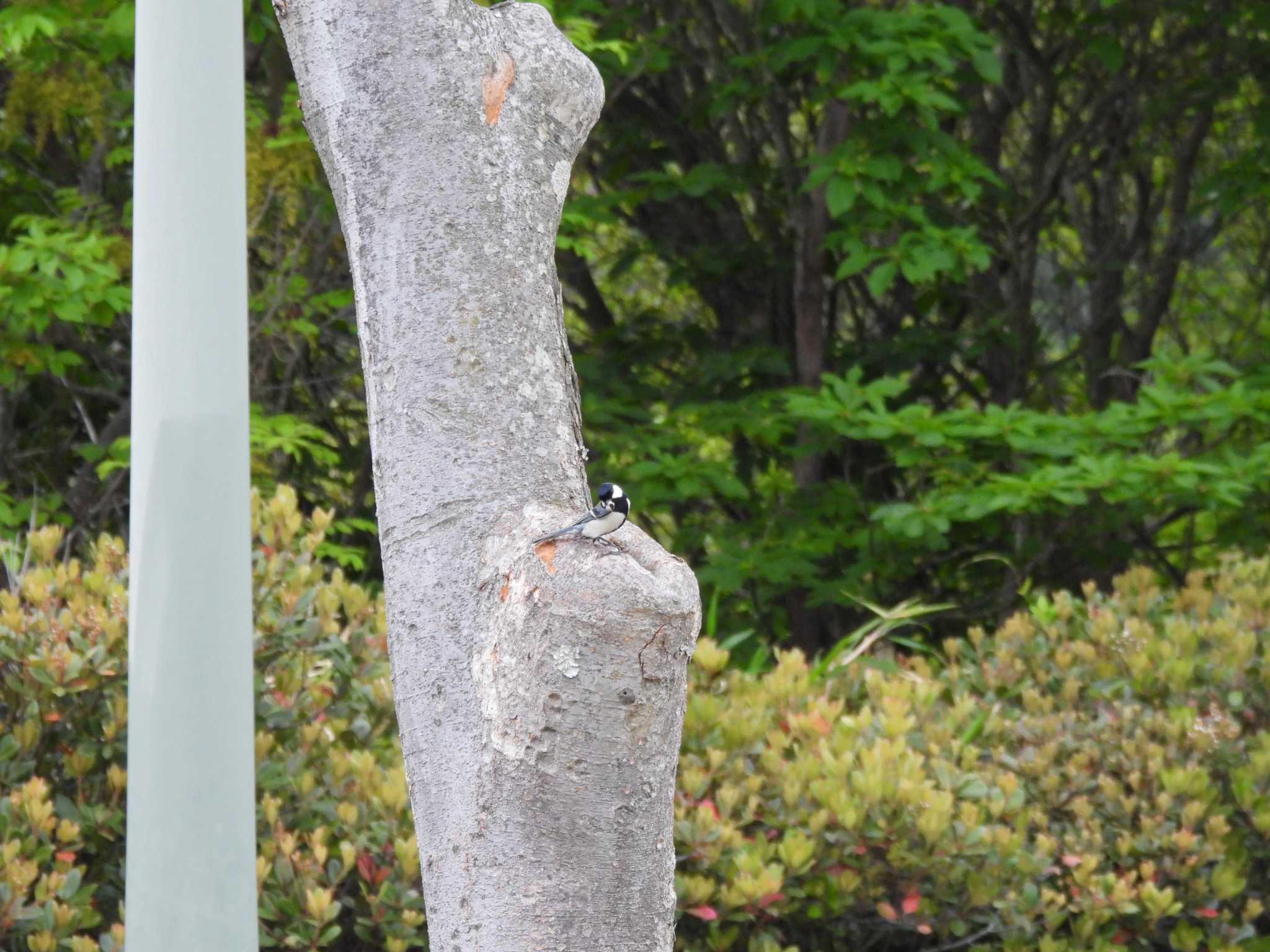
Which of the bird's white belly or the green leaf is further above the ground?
the bird's white belly

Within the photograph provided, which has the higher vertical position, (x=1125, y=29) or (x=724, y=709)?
(x=1125, y=29)

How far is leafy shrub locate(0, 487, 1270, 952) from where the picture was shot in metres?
2.90

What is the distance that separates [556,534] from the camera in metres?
1.29

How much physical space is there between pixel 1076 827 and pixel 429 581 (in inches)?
101

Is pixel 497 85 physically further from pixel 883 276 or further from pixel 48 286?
pixel 883 276

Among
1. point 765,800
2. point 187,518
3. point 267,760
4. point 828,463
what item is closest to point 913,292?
point 828,463

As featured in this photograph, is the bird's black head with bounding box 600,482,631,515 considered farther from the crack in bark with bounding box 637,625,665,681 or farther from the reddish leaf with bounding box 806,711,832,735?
the reddish leaf with bounding box 806,711,832,735

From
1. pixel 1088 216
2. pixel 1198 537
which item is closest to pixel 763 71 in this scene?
pixel 1088 216

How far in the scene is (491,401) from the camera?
137cm

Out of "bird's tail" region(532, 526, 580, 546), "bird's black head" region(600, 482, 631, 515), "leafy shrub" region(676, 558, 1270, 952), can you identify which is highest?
"bird's black head" region(600, 482, 631, 515)

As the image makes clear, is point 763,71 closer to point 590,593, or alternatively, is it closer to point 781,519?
point 781,519

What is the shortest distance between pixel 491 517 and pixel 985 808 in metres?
2.33

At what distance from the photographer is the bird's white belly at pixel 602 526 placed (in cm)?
129

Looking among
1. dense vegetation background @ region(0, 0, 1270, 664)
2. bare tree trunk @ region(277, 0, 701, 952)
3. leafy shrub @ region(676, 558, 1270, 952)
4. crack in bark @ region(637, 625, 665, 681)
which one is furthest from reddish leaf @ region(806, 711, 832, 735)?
crack in bark @ region(637, 625, 665, 681)
